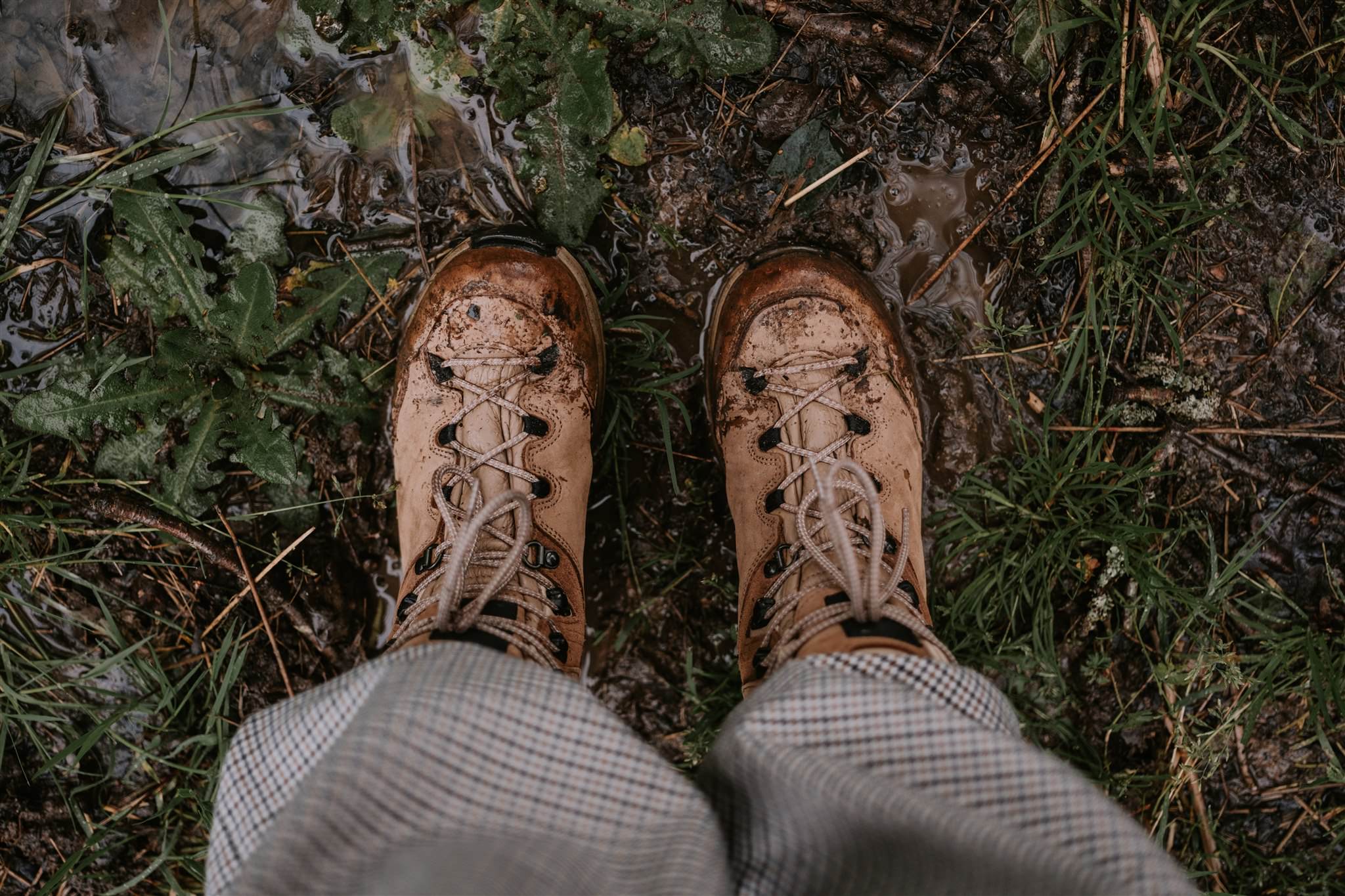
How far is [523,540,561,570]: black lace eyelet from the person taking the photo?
1914mm

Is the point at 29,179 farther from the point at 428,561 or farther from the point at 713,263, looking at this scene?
the point at 713,263

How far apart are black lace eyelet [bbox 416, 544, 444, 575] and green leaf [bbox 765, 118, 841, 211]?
1.29 meters

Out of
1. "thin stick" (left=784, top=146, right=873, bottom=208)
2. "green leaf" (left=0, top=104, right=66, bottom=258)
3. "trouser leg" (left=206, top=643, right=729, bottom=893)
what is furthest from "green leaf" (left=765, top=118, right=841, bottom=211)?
"green leaf" (left=0, top=104, right=66, bottom=258)

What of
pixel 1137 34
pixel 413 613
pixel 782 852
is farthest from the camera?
pixel 1137 34

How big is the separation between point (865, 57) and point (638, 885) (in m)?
1.94

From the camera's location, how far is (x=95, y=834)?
2.17 m

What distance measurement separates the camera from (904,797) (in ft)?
3.65

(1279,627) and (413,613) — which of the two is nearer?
(413,613)

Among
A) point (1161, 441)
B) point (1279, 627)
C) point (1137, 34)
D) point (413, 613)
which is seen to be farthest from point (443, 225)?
point (1279, 627)

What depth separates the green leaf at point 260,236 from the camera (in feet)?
6.84

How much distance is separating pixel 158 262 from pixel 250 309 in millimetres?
291

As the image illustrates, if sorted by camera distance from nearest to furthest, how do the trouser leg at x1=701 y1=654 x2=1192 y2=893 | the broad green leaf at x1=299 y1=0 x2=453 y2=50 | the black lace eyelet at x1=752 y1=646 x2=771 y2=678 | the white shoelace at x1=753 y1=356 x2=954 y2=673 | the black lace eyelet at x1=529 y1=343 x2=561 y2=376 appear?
1. the trouser leg at x1=701 y1=654 x2=1192 y2=893
2. the white shoelace at x1=753 y1=356 x2=954 y2=673
3. the black lace eyelet at x1=752 y1=646 x2=771 y2=678
4. the broad green leaf at x1=299 y1=0 x2=453 y2=50
5. the black lace eyelet at x1=529 y1=343 x2=561 y2=376

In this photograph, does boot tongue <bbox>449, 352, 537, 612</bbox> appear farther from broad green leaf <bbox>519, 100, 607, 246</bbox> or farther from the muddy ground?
broad green leaf <bbox>519, 100, 607, 246</bbox>

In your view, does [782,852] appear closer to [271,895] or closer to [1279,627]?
[271,895]
